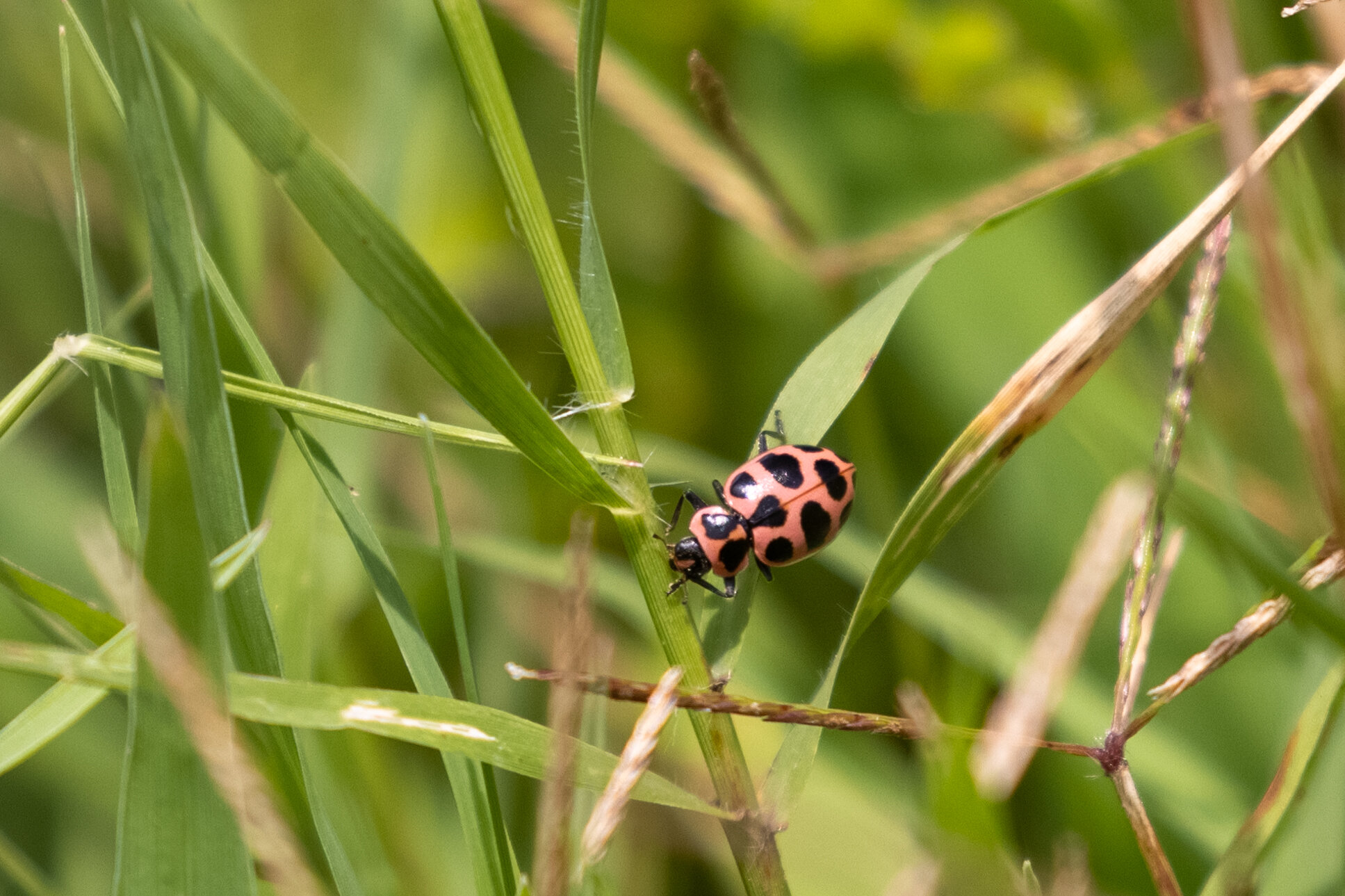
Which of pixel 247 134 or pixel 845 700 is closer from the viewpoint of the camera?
pixel 247 134

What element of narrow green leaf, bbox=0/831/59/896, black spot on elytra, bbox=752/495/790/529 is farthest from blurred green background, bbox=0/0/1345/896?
black spot on elytra, bbox=752/495/790/529

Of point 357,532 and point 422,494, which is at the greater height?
point 422,494

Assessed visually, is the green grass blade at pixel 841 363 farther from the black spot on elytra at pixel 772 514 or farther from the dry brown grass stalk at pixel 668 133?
the dry brown grass stalk at pixel 668 133

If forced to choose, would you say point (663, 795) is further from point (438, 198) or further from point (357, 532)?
point (438, 198)

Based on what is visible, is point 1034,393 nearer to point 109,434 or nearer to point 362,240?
point 362,240

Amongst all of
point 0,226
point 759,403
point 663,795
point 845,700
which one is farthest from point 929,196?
point 0,226

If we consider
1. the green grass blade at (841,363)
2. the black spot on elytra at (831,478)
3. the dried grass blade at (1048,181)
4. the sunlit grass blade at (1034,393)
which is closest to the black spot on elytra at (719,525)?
the black spot on elytra at (831,478)
